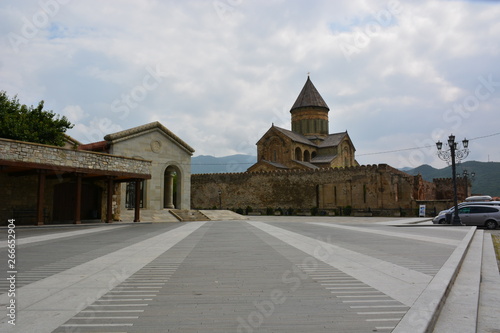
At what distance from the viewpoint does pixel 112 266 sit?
6.48 m

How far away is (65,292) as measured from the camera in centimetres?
462

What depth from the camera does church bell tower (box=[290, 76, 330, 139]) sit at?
5938 cm

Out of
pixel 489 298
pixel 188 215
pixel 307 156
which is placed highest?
pixel 307 156

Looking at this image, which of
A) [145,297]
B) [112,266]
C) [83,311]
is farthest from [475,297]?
[112,266]

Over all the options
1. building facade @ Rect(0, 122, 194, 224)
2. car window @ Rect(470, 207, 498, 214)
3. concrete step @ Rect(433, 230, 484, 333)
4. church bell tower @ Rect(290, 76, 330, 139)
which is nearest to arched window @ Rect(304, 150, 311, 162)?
church bell tower @ Rect(290, 76, 330, 139)

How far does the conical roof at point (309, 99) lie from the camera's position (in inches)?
2331

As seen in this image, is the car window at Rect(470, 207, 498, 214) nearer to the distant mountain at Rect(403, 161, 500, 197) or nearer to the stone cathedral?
the stone cathedral

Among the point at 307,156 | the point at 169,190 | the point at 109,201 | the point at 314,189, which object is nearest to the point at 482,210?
the point at 109,201

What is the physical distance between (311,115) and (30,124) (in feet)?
141

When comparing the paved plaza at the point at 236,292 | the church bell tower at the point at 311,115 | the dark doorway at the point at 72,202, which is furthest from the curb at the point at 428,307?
the church bell tower at the point at 311,115

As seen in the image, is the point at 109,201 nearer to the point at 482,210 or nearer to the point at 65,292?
the point at 65,292

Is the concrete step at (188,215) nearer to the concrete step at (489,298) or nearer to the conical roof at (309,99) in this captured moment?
the concrete step at (489,298)

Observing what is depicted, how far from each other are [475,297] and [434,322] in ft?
4.62

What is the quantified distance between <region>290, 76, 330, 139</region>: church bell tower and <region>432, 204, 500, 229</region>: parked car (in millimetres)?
38406
